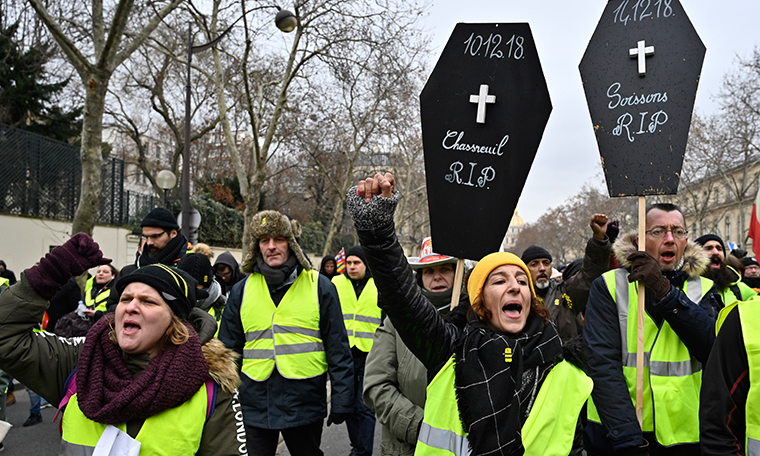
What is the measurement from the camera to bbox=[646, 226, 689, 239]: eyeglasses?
3.06 metres

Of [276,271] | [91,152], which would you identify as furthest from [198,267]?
[91,152]

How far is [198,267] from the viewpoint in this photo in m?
3.71

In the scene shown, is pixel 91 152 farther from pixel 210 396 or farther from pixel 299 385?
pixel 210 396

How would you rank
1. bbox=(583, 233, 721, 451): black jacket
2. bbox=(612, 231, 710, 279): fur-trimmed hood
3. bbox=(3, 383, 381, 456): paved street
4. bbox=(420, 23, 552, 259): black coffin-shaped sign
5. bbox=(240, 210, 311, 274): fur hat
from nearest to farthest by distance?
bbox=(420, 23, 552, 259): black coffin-shaped sign
bbox=(583, 233, 721, 451): black jacket
bbox=(612, 231, 710, 279): fur-trimmed hood
bbox=(240, 210, 311, 274): fur hat
bbox=(3, 383, 381, 456): paved street

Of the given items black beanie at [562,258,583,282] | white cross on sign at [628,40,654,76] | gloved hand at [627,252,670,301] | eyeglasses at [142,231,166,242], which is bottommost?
black beanie at [562,258,583,282]

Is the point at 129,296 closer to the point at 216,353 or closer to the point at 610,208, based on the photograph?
the point at 216,353

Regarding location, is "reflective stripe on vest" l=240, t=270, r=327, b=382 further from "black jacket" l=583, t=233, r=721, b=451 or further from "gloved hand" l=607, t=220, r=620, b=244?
"gloved hand" l=607, t=220, r=620, b=244

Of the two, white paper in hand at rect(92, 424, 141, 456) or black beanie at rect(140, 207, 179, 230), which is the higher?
black beanie at rect(140, 207, 179, 230)

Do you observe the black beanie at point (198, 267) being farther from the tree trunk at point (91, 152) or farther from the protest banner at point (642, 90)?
the tree trunk at point (91, 152)

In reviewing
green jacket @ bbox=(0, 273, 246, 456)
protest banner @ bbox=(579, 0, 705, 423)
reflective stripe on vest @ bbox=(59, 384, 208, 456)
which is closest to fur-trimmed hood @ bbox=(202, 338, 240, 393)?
green jacket @ bbox=(0, 273, 246, 456)

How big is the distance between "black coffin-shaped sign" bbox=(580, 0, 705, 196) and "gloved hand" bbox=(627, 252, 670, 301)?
466 mm

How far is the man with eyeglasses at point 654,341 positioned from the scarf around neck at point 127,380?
77.2 inches

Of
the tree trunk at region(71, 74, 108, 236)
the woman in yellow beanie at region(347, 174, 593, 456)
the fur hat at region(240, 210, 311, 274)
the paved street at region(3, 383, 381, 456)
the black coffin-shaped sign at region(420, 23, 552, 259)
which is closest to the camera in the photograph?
the woman in yellow beanie at region(347, 174, 593, 456)

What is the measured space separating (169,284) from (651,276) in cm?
224
